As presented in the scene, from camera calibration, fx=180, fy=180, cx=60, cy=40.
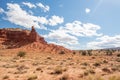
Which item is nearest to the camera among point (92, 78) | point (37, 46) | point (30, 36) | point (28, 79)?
point (92, 78)

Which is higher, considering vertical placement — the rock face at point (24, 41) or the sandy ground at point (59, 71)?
the rock face at point (24, 41)

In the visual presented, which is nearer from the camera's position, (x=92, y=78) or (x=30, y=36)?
(x=92, y=78)

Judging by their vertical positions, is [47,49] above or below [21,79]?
above

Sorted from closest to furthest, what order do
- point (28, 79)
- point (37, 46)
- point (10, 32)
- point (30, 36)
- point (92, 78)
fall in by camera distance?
point (92, 78)
point (28, 79)
point (37, 46)
point (30, 36)
point (10, 32)

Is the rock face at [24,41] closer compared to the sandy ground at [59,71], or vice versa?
the sandy ground at [59,71]

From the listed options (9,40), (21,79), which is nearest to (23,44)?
(9,40)

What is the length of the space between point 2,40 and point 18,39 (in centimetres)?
763

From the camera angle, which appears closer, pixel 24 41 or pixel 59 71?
pixel 59 71

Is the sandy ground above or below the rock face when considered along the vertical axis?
below

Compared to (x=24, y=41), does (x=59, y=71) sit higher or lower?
lower

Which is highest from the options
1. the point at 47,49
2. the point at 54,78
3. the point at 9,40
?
the point at 9,40

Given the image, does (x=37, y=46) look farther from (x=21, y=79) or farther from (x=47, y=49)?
(x=21, y=79)

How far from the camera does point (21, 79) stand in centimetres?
1537

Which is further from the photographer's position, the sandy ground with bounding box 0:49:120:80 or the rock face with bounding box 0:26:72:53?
the rock face with bounding box 0:26:72:53
